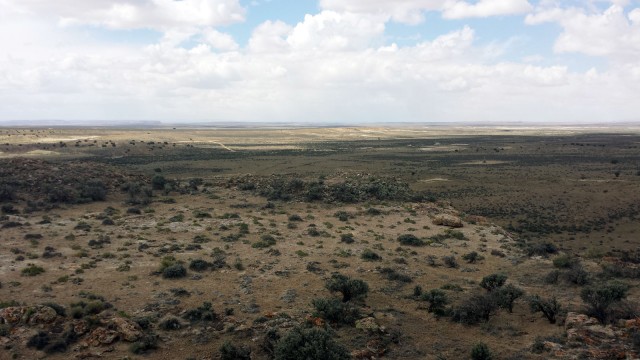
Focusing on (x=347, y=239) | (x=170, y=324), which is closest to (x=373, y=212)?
(x=347, y=239)

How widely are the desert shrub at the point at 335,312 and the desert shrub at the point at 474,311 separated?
410 centimetres

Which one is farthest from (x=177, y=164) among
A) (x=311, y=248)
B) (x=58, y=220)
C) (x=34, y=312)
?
(x=34, y=312)

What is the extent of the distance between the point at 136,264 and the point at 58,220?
1419 cm

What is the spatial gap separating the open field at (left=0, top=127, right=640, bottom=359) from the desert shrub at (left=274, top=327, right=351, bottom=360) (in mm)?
273

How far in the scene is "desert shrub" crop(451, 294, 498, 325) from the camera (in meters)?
17.0

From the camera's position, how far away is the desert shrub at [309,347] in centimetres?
1292

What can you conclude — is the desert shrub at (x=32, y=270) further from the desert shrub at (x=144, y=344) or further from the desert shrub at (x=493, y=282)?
the desert shrub at (x=493, y=282)

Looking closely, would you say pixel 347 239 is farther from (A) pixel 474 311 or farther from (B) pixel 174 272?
(A) pixel 474 311

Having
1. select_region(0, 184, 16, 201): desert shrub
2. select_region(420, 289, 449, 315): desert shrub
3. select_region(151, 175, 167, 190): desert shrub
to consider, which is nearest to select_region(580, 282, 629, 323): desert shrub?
select_region(420, 289, 449, 315): desert shrub

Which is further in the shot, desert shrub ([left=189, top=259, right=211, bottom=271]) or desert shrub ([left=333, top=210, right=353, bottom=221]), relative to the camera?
desert shrub ([left=333, top=210, right=353, bottom=221])

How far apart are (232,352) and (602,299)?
14.4m

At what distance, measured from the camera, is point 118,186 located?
153ft

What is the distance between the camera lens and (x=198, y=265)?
23266mm

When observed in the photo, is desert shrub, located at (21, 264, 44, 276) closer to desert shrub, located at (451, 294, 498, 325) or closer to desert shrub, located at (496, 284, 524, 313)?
desert shrub, located at (451, 294, 498, 325)
